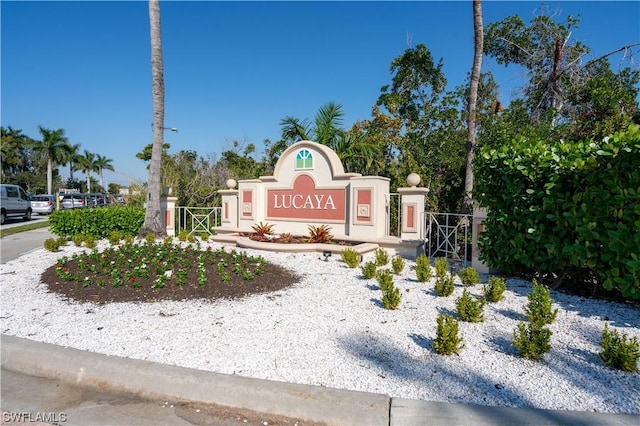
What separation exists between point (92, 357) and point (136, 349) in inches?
13.7

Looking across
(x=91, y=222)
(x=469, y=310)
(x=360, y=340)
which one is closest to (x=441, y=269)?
(x=469, y=310)

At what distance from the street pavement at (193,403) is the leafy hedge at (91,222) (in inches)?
354

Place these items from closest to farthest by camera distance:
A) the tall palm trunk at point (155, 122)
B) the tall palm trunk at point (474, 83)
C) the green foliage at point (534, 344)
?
the green foliage at point (534, 344)
the tall palm trunk at point (474, 83)
the tall palm trunk at point (155, 122)

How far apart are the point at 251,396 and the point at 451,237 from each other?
7.78 meters

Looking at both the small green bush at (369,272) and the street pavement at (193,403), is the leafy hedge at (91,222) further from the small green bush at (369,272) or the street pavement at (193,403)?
the street pavement at (193,403)

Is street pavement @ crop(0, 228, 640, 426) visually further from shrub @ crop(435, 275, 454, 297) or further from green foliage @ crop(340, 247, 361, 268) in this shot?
green foliage @ crop(340, 247, 361, 268)

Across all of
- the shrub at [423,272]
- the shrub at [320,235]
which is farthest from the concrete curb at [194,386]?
the shrub at [320,235]

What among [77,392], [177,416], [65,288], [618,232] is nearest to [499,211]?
[618,232]

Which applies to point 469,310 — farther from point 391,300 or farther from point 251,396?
point 251,396

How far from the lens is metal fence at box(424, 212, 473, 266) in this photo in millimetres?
8703

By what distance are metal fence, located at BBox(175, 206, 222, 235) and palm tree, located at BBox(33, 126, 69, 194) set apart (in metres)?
45.0

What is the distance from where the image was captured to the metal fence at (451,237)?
28.6 feet

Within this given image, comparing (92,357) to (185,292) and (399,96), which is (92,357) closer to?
(185,292)

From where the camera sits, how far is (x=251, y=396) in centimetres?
268
